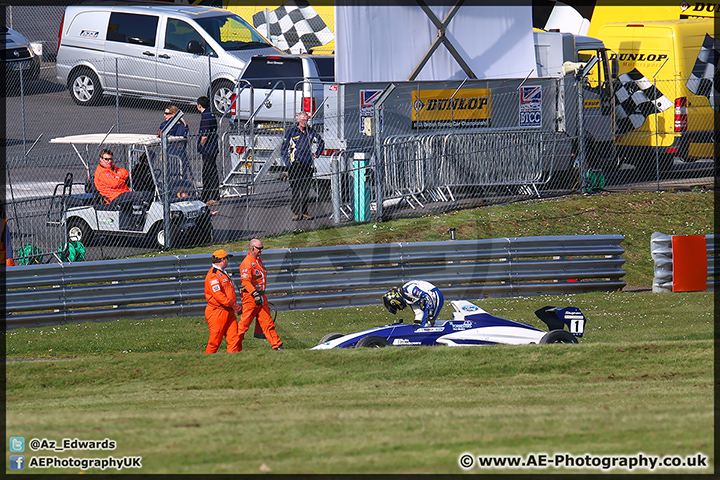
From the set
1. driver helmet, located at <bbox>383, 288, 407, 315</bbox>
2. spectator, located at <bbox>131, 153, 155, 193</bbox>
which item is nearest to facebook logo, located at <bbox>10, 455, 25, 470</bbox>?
driver helmet, located at <bbox>383, 288, 407, 315</bbox>

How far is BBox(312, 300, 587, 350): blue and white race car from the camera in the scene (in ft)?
29.0

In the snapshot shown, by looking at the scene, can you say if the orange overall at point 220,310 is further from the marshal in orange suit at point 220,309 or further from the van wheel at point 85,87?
the van wheel at point 85,87

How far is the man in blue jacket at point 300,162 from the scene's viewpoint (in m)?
13.8

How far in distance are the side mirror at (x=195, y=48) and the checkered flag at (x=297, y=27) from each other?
6.22 m

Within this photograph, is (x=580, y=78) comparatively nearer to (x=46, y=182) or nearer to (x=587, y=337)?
(x=587, y=337)

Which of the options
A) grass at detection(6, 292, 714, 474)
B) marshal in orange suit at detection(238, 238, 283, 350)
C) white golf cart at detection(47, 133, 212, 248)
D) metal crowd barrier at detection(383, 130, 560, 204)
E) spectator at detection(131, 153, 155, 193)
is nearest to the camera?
grass at detection(6, 292, 714, 474)

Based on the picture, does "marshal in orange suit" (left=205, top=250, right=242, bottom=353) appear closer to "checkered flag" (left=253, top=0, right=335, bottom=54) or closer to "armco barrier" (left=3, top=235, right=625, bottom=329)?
"armco barrier" (left=3, top=235, right=625, bottom=329)

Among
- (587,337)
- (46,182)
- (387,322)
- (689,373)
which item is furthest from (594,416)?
(46,182)

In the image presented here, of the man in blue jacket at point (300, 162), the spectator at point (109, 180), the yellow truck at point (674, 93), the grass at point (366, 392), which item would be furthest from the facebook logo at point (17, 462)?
the yellow truck at point (674, 93)

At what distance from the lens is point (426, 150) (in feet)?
48.9

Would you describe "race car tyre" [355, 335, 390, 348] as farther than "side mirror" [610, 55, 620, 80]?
No

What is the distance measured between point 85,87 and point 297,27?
7458mm

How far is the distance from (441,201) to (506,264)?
338 cm

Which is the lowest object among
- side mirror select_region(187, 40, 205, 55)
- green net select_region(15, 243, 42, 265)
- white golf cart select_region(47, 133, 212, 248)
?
green net select_region(15, 243, 42, 265)
